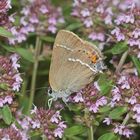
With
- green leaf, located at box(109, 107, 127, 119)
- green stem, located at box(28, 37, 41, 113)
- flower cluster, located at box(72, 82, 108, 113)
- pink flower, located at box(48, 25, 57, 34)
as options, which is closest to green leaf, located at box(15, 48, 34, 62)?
green stem, located at box(28, 37, 41, 113)

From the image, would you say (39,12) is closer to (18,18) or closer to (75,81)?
(18,18)

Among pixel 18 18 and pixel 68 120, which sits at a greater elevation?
pixel 18 18

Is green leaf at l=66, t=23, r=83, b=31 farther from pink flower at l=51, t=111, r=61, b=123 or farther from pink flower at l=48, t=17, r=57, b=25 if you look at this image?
pink flower at l=51, t=111, r=61, b=123

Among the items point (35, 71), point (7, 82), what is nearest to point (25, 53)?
point (35, 71)

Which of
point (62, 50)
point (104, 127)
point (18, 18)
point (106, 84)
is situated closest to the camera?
point (62, 50)

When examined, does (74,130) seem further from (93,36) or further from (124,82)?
(93,36)

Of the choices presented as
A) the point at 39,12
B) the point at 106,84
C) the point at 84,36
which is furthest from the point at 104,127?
the point at 39,12
